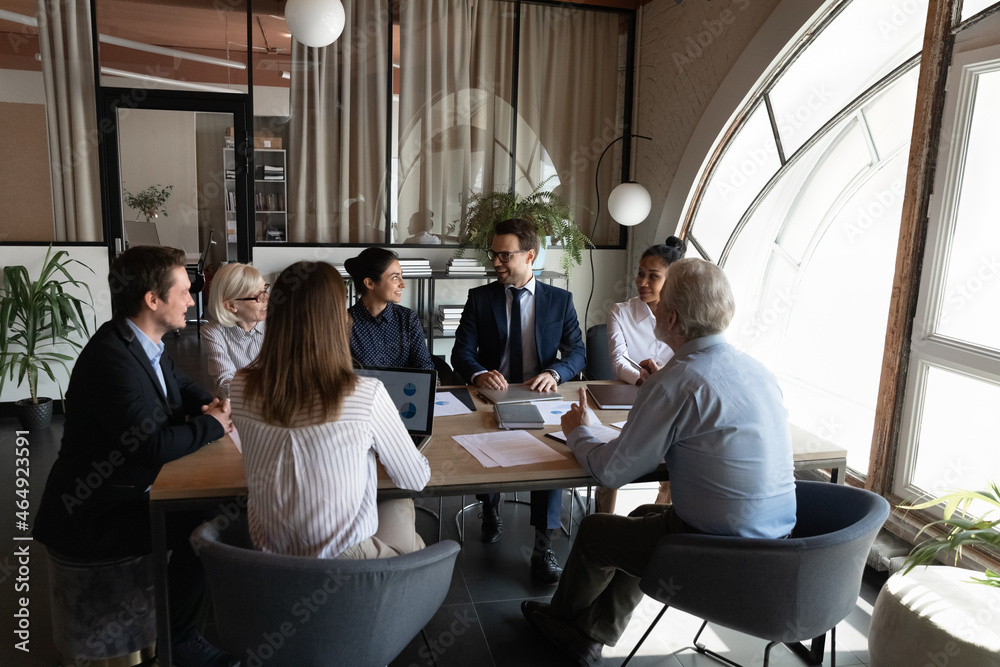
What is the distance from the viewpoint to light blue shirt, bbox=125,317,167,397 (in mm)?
2324

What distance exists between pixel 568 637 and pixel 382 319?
5.36 ft

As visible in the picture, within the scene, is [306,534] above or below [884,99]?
below

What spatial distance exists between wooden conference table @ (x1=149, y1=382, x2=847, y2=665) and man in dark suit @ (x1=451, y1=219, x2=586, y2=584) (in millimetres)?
1017

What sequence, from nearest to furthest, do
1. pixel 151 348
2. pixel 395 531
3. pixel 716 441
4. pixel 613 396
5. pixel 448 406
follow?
pixel 716 441 → pixel 395 531 → pixel 151 348 → pixel 448 406 → pixel 613 396

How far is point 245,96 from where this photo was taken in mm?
5461

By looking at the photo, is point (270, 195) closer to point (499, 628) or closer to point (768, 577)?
point (499, 628)

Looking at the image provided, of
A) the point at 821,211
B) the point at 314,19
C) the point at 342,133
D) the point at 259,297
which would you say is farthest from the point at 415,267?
the point at 821,211

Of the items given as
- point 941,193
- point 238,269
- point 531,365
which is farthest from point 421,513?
point 941,193

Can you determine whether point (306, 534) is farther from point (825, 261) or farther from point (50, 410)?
point (825, 261)

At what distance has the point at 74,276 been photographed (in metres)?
5.38

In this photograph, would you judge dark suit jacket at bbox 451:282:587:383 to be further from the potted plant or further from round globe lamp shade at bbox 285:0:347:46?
the potted plant

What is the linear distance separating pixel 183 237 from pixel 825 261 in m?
5.83

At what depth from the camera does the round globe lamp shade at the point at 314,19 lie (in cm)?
444

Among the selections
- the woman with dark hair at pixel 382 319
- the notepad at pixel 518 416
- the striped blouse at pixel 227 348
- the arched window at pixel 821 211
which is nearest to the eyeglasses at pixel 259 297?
the striped blouse at pixel 227 348
